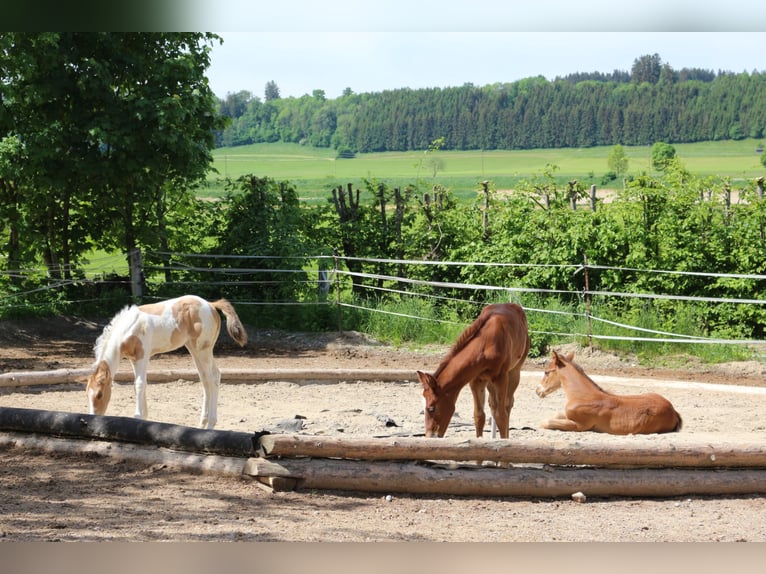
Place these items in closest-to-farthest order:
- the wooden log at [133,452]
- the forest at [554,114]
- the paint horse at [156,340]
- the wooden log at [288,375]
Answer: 1. the wooden log at [133,452]
2. the paint horse at [156,340]
3. the wooden log at [288,375]
4. the forest at [554,114]

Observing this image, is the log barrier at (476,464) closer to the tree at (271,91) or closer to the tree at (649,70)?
Result: the tree at (649,70)

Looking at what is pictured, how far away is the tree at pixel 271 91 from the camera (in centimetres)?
5547

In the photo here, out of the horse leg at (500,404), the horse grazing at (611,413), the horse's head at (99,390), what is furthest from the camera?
the horse grazing at (611,413)

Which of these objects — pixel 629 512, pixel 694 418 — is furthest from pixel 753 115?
pixel 629 512

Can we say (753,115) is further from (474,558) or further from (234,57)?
(474,558)

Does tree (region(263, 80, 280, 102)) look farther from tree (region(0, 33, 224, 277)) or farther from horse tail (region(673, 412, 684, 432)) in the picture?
horse tail (region(673, 412, 684, 432))

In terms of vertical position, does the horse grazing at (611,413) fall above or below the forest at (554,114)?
below

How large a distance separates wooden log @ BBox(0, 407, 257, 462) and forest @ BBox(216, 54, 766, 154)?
3948cm

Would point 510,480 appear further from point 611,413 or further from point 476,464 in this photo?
point 611,413

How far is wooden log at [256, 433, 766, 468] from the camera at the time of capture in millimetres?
5105

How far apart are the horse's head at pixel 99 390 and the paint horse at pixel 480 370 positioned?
232cm

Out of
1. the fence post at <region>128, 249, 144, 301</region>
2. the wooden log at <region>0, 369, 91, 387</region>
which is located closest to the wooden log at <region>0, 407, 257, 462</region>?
the wooden log at <region>0, 369, 91, 387</region>

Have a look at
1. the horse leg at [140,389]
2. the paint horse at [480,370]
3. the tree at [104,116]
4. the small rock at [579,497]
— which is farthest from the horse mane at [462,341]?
the tree at [104,116]

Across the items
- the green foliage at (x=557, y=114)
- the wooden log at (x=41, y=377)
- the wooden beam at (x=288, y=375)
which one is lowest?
the wooden beam at (x=288, y=375)
